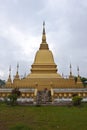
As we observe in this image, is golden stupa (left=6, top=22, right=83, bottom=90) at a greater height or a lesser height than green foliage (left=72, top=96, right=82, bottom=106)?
greater

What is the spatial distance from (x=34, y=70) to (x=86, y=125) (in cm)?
2899

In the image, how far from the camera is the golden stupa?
41.4 metres

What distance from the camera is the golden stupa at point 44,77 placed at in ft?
136

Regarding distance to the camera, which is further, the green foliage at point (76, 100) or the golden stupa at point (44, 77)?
the golden stupa at point (44, 77)

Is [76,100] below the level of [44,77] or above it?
below

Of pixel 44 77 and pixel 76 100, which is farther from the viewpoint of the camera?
pixel 44 77

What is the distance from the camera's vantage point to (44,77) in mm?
42750

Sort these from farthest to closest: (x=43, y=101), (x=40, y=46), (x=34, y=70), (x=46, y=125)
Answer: (x=40, y=46) < (x=34, y=70) < (x=43, y=101) < (x=46, y=125)

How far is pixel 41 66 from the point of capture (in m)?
45.3

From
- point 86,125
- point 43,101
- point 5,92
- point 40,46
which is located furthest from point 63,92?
point 86,125

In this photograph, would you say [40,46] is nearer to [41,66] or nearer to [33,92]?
[41,66]

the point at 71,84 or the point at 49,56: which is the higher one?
the point at 49,56

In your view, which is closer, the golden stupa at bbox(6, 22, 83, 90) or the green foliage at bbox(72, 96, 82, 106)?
the green foliage at bbox(72, 96, 82, 106)

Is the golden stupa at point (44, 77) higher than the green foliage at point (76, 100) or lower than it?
higher
